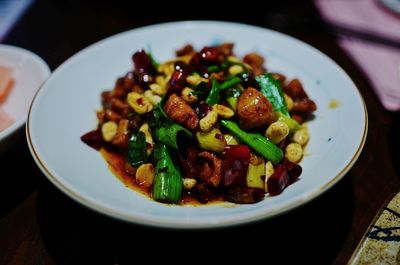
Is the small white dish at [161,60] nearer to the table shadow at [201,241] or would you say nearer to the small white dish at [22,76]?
the table shadow at [201,241]

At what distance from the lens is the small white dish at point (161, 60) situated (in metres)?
1.37

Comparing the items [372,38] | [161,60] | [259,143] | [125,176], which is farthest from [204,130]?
[372,38]

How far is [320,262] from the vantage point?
1519 millimetres

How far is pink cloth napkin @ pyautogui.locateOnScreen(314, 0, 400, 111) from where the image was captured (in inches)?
97.1

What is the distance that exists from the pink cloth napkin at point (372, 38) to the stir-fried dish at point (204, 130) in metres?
0.75

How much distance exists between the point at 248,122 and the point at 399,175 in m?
0.86

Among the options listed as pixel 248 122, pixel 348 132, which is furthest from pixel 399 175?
pixel 248 122

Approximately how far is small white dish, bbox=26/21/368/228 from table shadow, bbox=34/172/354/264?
0.51 feet

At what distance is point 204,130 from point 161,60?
100cm

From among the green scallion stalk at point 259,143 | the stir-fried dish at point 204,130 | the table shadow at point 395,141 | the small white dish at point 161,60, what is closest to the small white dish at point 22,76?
the small white dish at point 161,60

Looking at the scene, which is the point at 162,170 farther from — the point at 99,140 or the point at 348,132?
the point at 348,132

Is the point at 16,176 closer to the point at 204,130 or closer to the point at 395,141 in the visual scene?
the point at 204,130

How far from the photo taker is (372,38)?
2945 mm

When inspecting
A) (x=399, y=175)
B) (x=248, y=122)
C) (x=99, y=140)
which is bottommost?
(x=399, y=175)
